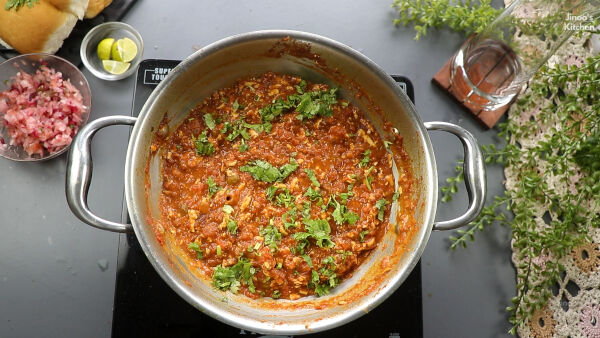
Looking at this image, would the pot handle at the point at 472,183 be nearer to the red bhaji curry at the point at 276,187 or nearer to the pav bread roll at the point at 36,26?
the red bhaji curry at the point at 276,187

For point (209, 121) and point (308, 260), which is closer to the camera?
point (308, 260)

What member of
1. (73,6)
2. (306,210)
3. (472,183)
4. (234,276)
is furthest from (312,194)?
(73,6)

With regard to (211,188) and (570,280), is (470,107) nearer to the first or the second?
(570,280)

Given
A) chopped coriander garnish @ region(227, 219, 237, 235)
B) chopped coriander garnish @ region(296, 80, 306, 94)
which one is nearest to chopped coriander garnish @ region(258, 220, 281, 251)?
chopped coriander garnish @ region(227, 219, 237, 235)

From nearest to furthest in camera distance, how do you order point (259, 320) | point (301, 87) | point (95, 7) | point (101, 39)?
point (259, 320) < point (301, 87) < point (95, 7) < point (101, 39)

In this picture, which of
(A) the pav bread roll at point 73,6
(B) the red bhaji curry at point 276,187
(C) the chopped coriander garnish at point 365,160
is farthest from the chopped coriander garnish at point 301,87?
(A) the pav bread roll at point 73,6

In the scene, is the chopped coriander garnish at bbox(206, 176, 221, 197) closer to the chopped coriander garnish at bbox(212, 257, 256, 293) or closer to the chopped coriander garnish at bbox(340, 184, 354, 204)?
the chopped coriander garnish at bbox(212, 257, 256, 293)

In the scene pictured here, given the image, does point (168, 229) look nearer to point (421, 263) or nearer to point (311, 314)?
point (311, 314)

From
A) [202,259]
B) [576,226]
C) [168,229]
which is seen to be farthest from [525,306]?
[168,229]
